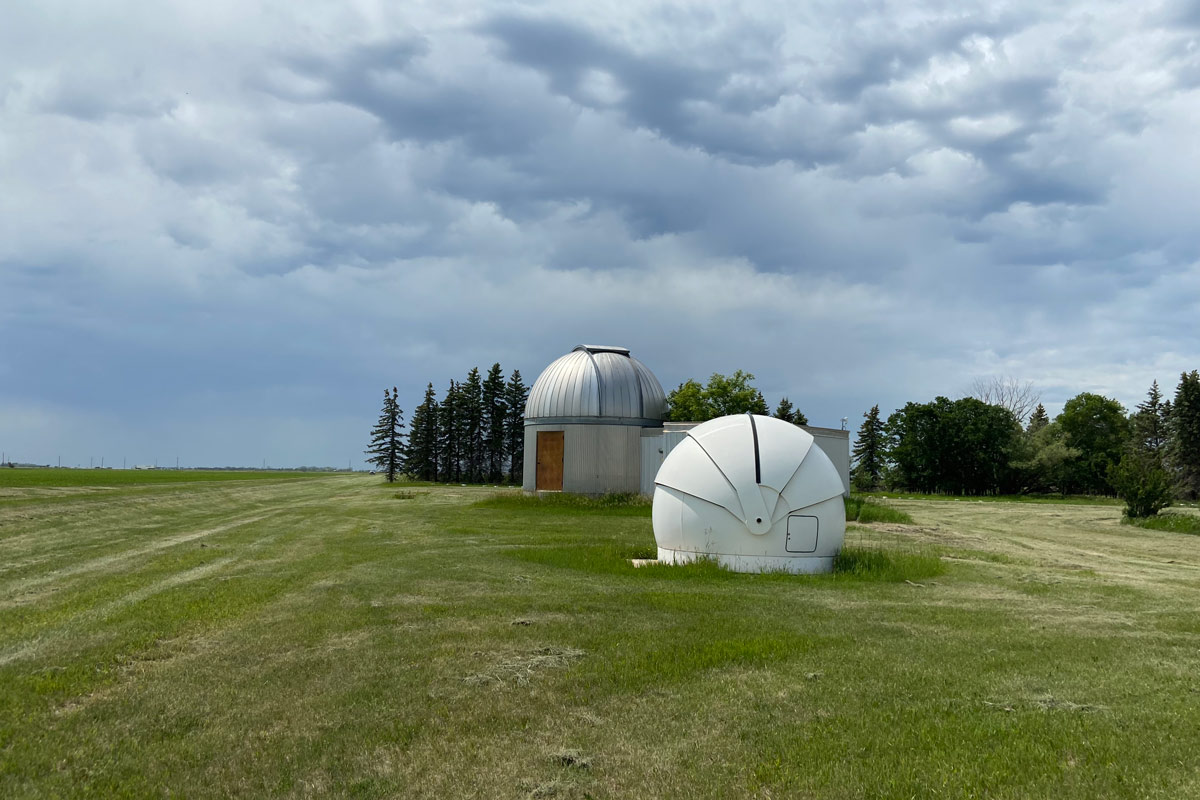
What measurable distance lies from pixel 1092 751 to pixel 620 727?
10.4ft

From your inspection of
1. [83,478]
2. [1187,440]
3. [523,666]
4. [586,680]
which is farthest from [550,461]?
[1187,440]

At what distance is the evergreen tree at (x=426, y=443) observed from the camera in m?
73.1

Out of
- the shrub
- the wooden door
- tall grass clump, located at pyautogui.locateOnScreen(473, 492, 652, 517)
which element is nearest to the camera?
the shrub

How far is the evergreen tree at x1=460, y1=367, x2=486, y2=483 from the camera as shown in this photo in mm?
69250

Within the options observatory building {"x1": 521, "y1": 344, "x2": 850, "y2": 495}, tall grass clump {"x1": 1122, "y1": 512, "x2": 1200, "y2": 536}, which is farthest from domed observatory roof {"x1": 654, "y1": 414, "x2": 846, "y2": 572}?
tall grass clump {"x1": 1122, "y1": 512, "x2": 1200, "y2": 536}

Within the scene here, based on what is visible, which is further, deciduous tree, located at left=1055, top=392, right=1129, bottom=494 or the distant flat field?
deciduous tree, located at left=1055, top=392, right=1129, bottom=494

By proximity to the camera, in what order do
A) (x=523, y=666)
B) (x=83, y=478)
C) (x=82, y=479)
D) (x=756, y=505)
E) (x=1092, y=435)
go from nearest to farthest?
(x=523, y=666) < (x=756, y=505) < (x=82, y=479) < (x=83, y=478) < (x=1092, y=435)

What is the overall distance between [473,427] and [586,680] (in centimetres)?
6344

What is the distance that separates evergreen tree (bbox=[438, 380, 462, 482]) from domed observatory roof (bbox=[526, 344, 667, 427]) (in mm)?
35150

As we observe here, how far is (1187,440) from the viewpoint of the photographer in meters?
56.8

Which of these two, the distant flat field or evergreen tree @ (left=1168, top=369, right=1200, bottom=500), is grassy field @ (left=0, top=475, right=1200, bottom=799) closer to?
the distant flat field

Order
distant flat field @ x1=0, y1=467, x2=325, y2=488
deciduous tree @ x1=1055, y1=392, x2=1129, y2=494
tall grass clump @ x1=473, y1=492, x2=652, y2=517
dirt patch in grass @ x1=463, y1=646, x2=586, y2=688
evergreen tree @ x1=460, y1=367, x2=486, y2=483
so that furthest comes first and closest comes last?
1. evergreen tree @ x1=460, y1=367, x2=486, y2=483
2. deciduous tree @ x1=1055, y1=392, x2=1129, y2=494
3. distant flat field @ x1=0, y1=467, x2=325, y2=488
4. tall grass clump @ x1=473, y1=492, x2=652, y2=517
5. dirt patch in grass @ x1=463, y1=646, x2=586, y2=688

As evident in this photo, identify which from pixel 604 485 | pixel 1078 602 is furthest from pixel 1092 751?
pixel 604 485

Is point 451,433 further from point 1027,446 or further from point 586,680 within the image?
point 586,680
